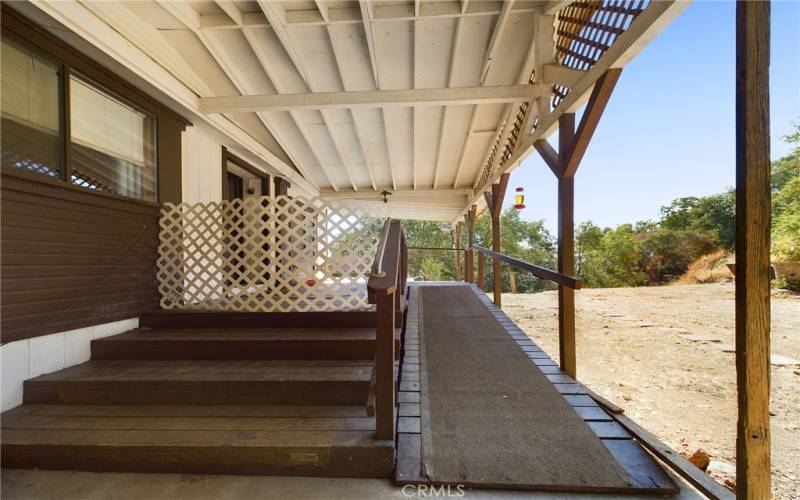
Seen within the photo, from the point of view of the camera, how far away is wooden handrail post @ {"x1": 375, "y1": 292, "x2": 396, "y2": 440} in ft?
5.36

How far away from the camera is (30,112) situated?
7.11 feet

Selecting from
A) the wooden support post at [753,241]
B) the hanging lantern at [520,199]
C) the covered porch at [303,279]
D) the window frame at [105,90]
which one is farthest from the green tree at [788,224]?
the window frame at [105,90]

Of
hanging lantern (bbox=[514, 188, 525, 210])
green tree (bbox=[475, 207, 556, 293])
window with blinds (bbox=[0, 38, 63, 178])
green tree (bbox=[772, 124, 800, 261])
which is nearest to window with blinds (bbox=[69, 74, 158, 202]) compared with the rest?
window with blinds (bbox=[0, 38, 63, 178])

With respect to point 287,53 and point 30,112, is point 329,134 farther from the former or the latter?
point 30,112

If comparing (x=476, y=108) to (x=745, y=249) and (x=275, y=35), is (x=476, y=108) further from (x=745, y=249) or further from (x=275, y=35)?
(x=745, y=249)

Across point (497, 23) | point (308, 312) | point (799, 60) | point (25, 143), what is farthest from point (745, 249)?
point (25, 143)

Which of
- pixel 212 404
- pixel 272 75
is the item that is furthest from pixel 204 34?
pixel 212 404

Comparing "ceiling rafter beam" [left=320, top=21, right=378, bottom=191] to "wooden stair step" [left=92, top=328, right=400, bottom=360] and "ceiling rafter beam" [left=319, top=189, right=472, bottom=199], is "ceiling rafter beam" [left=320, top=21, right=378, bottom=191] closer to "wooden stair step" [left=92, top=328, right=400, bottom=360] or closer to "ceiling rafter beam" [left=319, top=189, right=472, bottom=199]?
"ceiling rafter beam" [left=319, top=189, right=472, bottom=199]

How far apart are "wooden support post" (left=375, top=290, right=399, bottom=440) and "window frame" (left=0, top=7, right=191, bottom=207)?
2.42 metres

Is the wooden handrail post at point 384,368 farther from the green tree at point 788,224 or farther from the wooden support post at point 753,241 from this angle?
the green tree at point 788,224

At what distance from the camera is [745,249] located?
53.1 inches

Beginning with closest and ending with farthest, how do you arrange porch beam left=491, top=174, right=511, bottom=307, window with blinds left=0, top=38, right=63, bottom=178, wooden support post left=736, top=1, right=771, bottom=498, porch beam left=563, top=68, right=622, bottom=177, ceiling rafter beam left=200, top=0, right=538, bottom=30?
wooden support post left=736, top=1, right=771, bottom=498 < window with blinds left=0, top=38, right=63, bottom=178 < porch beam left=563, top=68, right=622, bottom=177 < ceiling rafter beam left=200, top=0, right=538, bottom=30 < porch beam left=491, top=174, right=511, bottom=307

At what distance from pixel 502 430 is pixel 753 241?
1.44m

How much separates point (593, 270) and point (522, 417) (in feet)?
58.9
